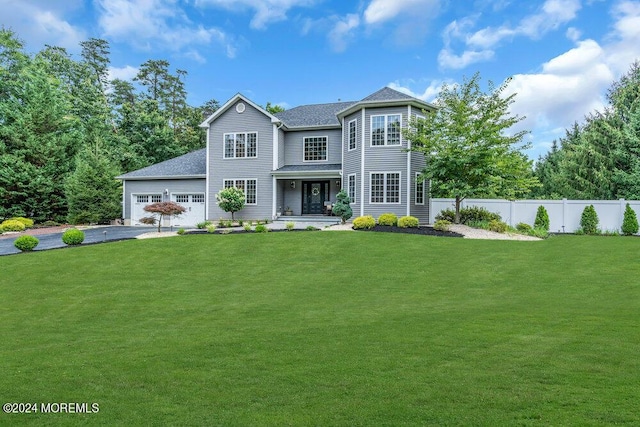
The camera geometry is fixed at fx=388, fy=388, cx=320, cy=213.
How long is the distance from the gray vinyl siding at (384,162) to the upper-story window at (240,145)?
24.7 ft

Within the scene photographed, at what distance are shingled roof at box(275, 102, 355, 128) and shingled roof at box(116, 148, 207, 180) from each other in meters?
6.59

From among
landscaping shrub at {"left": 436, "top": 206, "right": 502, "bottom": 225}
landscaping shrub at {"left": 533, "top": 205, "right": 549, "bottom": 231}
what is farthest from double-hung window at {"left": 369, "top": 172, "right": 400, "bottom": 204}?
landscaping shrub at {"left": 533, "top": 205, "right": 549, "bottom": 231}

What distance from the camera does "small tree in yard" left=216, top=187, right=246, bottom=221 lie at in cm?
2377

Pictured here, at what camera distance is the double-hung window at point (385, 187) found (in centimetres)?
2127

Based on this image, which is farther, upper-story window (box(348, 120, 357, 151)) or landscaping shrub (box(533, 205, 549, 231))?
upper-story window (box(348, 120, 357, 151))

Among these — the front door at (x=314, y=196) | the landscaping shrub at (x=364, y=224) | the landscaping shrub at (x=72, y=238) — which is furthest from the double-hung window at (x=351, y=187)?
the landscaping shrub at (x=72, y=238)

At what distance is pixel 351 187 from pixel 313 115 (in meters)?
6.81

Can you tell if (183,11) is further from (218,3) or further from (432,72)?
(432,72)

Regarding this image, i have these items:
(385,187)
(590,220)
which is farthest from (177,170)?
(590,220)

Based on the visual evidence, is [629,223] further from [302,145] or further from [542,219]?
[302,145]

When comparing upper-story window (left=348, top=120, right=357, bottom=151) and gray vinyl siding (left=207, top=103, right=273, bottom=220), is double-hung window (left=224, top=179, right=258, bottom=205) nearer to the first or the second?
gray vinyl siding (left=207, top=103, right=273, bottom=220)

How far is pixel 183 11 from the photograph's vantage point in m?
21.8

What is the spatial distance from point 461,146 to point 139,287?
15.0 metres

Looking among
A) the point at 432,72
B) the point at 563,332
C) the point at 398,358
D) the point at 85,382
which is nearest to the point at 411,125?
the point at 432,72
